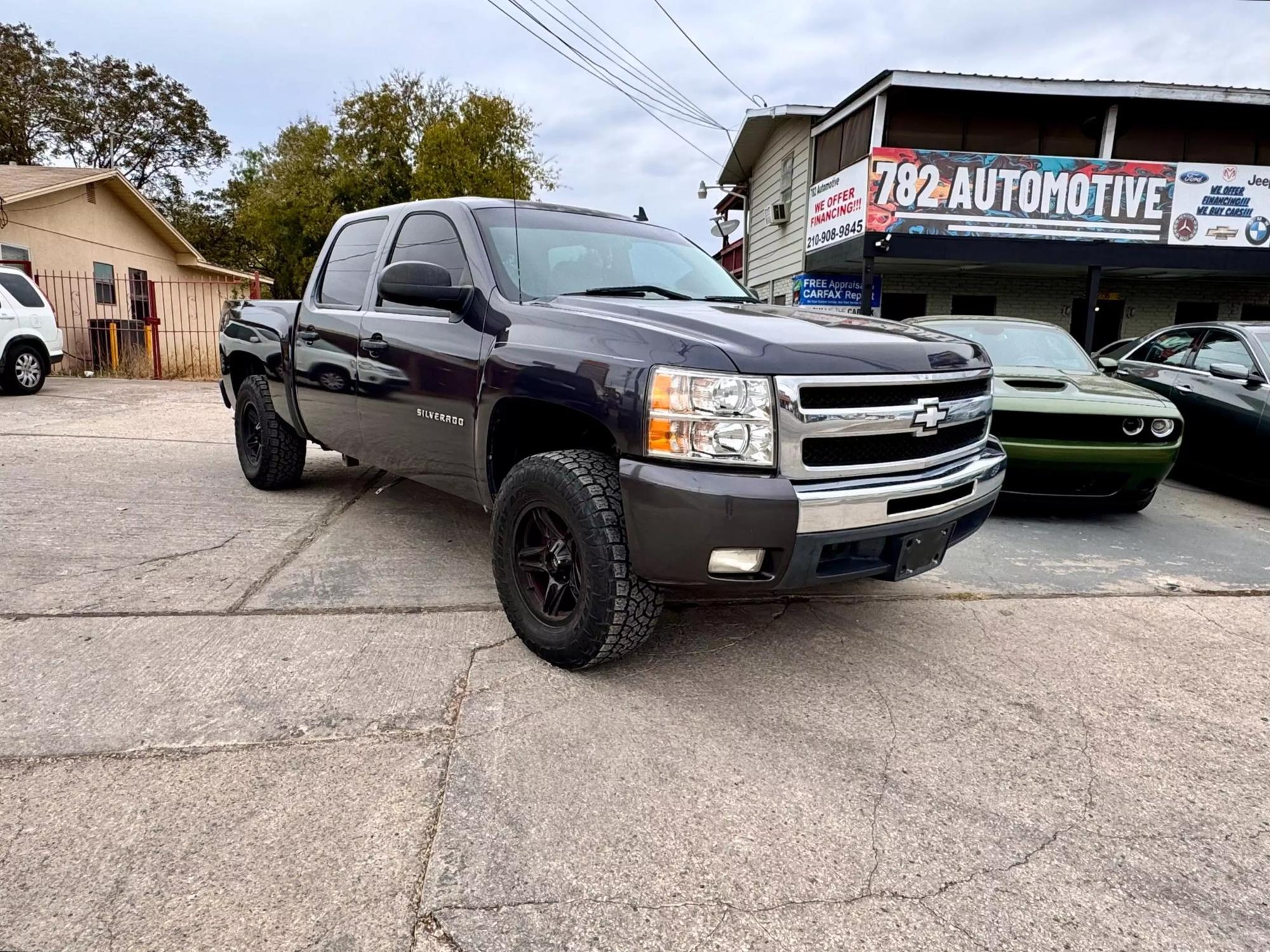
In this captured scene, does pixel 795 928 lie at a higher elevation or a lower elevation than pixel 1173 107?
lower

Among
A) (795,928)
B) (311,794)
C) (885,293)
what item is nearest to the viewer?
(795,928)

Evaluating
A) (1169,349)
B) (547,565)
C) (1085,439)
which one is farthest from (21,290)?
(1169,349)

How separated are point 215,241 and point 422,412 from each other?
42.7m

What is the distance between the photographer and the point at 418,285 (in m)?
3.36

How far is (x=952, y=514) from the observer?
9.98ft

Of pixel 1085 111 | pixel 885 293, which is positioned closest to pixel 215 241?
pixel 885 293

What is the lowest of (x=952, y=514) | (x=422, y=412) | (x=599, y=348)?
(x=952, y=514)

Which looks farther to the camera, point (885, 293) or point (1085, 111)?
point (885, 293)

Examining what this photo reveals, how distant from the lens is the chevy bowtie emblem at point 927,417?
9.41ft

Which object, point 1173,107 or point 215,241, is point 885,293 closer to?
point 1173,107

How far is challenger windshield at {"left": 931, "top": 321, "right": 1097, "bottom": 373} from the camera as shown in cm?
648

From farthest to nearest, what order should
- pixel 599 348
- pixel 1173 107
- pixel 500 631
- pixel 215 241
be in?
1. pixel 215 241
2. pixel 1173 107
3. pixel 500 631
4. pixel 599 348

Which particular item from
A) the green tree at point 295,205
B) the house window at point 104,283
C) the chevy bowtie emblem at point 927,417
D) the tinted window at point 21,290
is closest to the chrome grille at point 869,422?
the chevy bowtie emblem at point 927,417

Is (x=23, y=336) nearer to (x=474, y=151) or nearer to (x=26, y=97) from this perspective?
(x=474, y=151)
